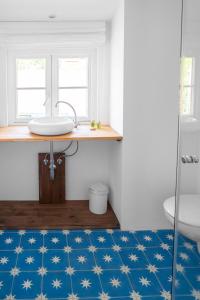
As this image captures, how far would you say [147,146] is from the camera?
121 inches

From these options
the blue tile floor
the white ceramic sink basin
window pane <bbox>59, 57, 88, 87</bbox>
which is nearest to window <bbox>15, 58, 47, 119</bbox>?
window pane <bbox>59, 57, 88, 87</bbox>

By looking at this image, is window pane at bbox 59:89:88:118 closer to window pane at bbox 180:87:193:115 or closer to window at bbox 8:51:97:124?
window at bbox 8:51:97:124

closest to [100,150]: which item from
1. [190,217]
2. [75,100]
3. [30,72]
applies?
[75,100]

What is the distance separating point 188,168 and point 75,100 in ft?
8.50

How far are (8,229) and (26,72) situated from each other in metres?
1.73

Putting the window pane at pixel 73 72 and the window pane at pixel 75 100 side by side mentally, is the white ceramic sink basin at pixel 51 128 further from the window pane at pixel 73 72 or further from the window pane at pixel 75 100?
the window pane at pixel 73 72

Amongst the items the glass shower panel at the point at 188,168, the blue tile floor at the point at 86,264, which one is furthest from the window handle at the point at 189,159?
the blue tile floor at the point at 86,264

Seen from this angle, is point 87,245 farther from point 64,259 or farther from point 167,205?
point 167,205

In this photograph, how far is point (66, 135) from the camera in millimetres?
3289

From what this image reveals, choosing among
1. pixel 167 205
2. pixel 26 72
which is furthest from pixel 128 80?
pixel 26 72

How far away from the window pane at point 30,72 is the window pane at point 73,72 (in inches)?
7.8

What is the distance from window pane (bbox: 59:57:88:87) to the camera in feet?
12.7

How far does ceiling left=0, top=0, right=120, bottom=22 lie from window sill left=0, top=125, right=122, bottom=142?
1143 mm

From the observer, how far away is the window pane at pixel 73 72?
3.86 meters
